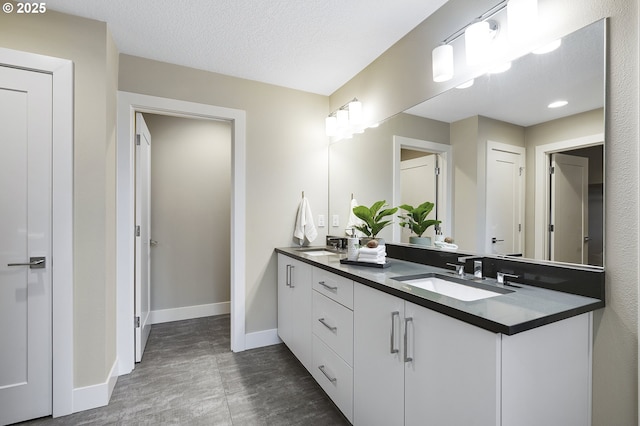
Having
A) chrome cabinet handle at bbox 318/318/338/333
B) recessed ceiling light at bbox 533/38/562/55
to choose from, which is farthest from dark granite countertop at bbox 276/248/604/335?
recessed ceiling light at bbox 533/38/562/55

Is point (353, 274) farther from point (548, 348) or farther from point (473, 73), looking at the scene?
point (473, 73)

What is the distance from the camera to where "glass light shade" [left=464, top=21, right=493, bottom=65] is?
1468 millimetres

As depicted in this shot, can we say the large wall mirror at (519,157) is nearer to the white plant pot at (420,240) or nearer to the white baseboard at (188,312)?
the white plant pot at (420,240)

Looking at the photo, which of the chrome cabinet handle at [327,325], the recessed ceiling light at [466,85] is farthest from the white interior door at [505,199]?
the chrome cabinet handle at [327,325]

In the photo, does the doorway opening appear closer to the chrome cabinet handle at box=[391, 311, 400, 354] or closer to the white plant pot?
the white plant pot

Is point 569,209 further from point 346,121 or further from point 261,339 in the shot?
point 261,339

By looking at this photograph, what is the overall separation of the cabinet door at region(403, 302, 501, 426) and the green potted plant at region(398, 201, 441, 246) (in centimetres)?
89

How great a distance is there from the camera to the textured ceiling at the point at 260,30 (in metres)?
1.79

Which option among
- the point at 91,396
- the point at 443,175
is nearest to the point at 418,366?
the point at 443,175

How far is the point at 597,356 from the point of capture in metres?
1.12

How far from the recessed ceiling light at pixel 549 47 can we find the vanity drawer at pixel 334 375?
177cm

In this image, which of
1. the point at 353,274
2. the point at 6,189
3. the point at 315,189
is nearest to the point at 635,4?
the point at 353,274

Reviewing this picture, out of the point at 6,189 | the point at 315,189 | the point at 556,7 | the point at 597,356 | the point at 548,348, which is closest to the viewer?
the point at 548,348

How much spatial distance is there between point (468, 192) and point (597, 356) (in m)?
0.92
